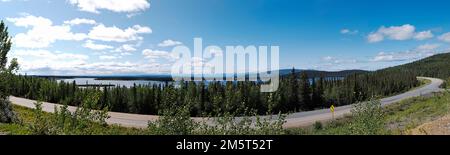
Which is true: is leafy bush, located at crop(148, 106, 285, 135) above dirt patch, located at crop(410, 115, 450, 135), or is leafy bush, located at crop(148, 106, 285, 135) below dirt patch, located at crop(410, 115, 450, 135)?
above

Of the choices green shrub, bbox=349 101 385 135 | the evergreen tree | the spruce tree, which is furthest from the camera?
the evergreen tree

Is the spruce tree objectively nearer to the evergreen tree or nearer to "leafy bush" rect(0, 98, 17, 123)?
"leafy bush" rect(0, 98, 17, 123)

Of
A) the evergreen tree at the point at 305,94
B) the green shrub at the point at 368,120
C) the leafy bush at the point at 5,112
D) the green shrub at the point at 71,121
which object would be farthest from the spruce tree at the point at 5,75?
the evergreen tree at the point at 305,94

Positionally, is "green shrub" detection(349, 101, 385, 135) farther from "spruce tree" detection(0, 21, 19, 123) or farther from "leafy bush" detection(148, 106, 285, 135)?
"spruce tree" detection(0, 21, 19, 123)

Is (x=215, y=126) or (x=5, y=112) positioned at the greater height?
(x=215, y=126)

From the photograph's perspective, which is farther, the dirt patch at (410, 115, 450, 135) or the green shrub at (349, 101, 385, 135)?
the dirt patch at (410, 115, 450, 135)

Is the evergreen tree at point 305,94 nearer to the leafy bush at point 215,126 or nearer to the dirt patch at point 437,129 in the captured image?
the dirt patch at point 437,129

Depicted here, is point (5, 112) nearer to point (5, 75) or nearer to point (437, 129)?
point (5, 75)

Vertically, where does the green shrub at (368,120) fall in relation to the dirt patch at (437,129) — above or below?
above

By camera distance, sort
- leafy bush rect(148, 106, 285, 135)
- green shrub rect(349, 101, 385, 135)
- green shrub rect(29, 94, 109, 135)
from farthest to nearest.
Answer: green shrub rect(349, 101, 385, 135)
leafy bush rect(148, 106, 285, 135)
green shrub rect(29, 94, 109, 135)

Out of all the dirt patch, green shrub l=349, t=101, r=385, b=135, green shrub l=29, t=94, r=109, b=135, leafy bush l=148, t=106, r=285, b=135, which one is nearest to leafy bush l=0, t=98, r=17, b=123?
green shrub l=29, t=94, r=109, b=135

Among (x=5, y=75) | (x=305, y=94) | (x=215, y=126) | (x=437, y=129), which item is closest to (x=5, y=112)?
(x=5, y=75)

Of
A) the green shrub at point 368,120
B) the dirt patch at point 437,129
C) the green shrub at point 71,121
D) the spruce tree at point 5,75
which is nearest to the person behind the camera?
the green shrub at point 71,121
